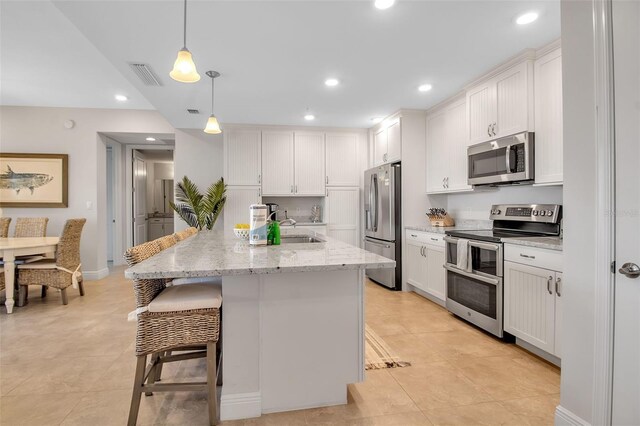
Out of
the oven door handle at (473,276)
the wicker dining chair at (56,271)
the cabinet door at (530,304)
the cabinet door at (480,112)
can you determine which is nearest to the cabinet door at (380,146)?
the cabinet door at (480,112)

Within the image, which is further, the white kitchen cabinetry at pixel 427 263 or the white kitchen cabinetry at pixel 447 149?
the white kitchen cabinetry at pixel 447 149

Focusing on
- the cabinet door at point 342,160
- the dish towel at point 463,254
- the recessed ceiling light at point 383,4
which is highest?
the recessed ceiling light at point 383,4

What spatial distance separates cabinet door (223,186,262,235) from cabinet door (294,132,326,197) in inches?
27.8

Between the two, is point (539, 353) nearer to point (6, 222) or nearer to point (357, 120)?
point (357, 120)

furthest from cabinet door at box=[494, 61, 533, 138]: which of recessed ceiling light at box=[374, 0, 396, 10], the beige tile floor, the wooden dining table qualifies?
the wooden dining table

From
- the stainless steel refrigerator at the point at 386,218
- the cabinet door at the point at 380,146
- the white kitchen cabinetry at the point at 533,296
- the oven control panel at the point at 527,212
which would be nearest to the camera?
the white kitchen cabinetry at the point at 533,296

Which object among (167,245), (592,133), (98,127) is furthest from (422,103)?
(98,127)

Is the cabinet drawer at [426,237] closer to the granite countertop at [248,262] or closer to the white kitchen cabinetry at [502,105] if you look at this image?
the white kitchen cabinetry at [502,105]

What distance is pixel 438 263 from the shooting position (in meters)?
3.65

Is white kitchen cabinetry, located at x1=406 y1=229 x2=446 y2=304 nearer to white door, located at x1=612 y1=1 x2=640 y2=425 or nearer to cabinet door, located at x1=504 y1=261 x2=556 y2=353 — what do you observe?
cabinet door, located at x1=504 y1=261 x2=556 y2=353

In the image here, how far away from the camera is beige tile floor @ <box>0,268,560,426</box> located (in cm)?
175

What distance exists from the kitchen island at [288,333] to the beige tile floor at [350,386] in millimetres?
102

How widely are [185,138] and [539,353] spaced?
218 inches

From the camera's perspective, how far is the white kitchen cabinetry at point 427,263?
3600mm
